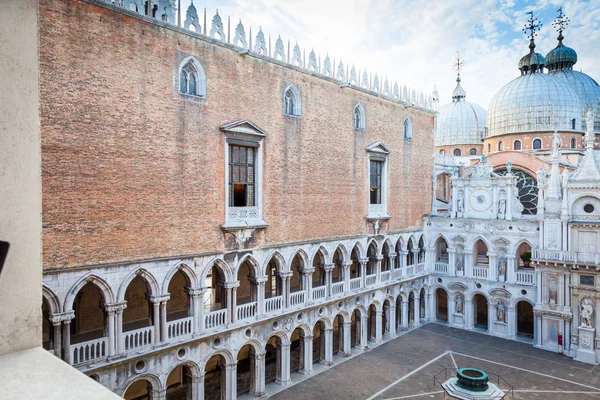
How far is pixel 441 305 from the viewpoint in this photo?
35.3 meters

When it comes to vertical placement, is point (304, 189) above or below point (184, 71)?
below

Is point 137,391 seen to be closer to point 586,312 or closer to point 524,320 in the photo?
point 586,312

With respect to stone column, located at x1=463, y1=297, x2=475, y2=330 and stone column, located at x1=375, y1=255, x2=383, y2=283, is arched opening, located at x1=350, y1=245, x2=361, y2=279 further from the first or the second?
stone column, located at x1=463, y1=297, x2=475, y2=330

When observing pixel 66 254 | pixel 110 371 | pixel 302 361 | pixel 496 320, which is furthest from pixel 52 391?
pixel 496 320

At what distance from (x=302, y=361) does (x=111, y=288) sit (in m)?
11.2

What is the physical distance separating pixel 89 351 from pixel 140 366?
1.98 meters

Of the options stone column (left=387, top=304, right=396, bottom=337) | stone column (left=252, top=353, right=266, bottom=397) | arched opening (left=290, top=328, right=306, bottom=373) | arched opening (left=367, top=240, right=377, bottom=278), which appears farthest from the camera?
stone column (left=387, top=304, right=396, bottom=337)

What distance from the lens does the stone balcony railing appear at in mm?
24062

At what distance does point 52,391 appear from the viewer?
2.35 metres

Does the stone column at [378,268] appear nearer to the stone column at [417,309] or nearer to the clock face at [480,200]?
the stone column at [417,309]

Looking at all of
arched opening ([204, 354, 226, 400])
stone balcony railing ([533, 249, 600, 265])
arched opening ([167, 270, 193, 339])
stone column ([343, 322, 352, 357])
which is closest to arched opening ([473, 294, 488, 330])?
stone balcony railing ([533, 249, 600, 265])

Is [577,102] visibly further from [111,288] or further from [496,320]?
[111,288]

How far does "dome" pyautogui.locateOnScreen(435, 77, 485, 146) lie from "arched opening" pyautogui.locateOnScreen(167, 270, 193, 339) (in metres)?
37.7

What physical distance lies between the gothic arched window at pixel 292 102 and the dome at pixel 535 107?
88.0 feet
